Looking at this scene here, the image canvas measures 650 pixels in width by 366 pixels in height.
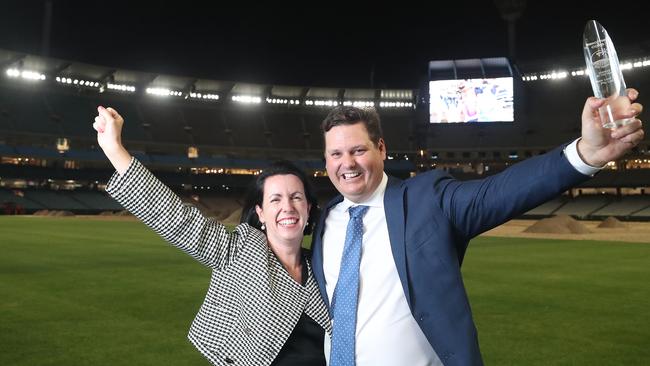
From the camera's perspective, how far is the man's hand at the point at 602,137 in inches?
83.7

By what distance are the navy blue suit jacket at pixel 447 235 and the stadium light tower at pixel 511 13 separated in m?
69.0

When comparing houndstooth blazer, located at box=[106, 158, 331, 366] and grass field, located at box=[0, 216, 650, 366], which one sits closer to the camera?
houndstooth blazer, located at box=[106, 158, 331, 366]

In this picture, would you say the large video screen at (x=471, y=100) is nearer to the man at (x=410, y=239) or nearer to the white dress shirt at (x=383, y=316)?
the man at (x=410, y=239)

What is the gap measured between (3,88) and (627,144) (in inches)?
2779

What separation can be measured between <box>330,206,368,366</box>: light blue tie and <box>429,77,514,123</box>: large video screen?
181ft

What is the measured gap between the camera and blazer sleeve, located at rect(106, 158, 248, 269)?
2.90 m

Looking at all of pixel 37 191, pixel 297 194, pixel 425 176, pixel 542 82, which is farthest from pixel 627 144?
pixel 542 82

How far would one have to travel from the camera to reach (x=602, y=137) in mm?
2240

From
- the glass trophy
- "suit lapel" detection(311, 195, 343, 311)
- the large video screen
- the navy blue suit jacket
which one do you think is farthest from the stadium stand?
the glass trophy

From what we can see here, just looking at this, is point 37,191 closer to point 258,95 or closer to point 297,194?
point 258,95

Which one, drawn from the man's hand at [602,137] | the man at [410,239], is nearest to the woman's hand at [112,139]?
the man at [410,239]

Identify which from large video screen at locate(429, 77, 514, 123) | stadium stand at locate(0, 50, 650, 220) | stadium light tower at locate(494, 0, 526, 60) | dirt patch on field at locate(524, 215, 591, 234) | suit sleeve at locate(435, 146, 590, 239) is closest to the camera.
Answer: suit sleeve at locate(435, 146, 590, 239)

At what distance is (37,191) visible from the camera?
6109cm

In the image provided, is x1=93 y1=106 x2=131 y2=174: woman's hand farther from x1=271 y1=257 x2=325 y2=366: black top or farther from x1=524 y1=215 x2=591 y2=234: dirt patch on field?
x1=524 y1=215 x2=591 y2=234: dirt patch on field
